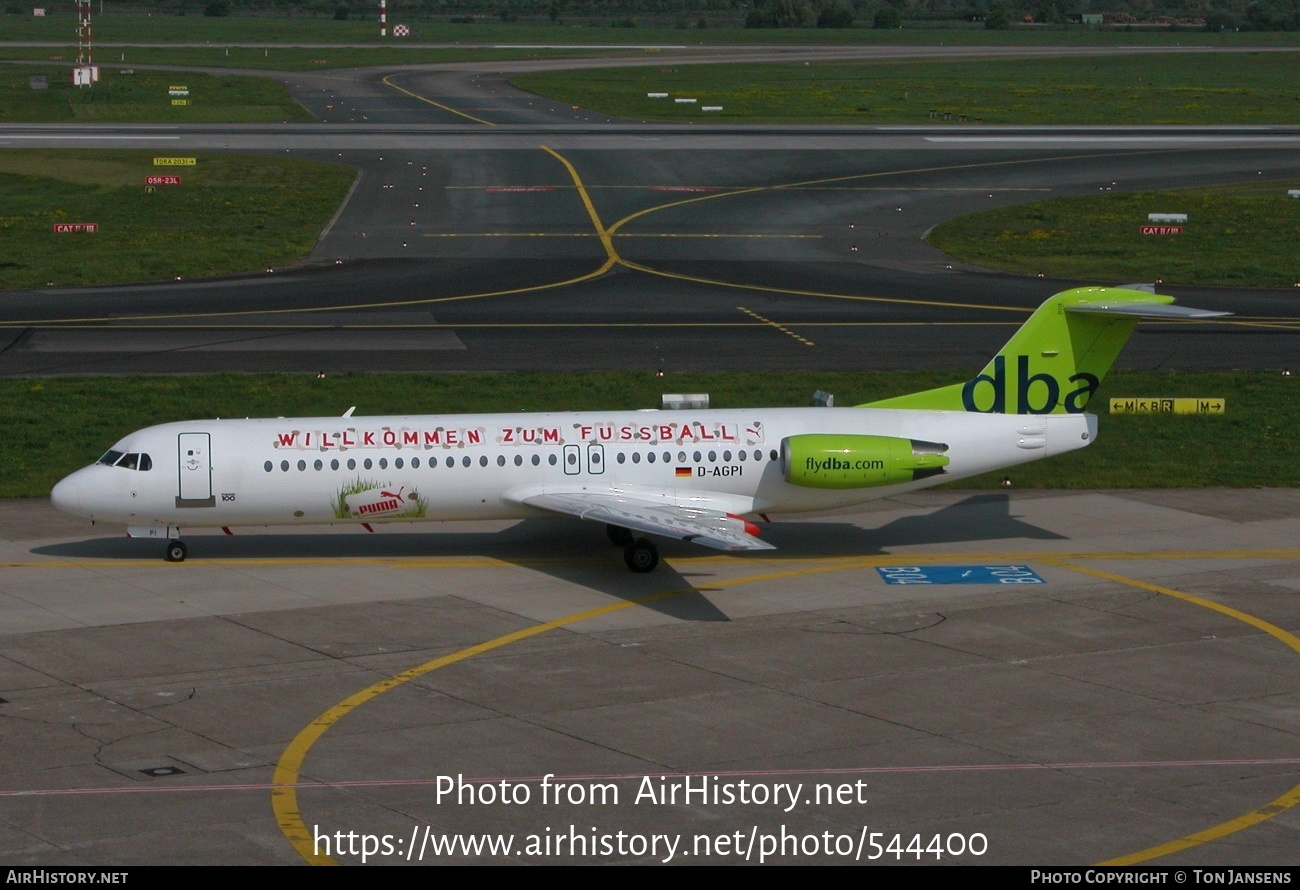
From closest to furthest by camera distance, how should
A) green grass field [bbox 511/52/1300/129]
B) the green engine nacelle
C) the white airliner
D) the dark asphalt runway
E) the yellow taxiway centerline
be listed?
the yellow taxiway centerline
the green engine nacelle
the white airliner
the dark asphalt runway
green grass field [bbox 511/52/1300/129]

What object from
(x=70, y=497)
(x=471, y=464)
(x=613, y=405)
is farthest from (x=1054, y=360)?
(x=70, y=497)

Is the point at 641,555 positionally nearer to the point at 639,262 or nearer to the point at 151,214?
the point at 639,262

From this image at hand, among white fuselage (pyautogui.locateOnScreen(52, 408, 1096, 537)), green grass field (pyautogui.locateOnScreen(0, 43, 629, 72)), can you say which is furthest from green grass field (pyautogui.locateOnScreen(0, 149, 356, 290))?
green grass field (pyautogui.locateOnScreen(0, 43, 629, 72))

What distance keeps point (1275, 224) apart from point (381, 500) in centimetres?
5365

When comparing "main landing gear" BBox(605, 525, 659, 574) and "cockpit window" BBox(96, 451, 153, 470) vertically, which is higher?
"cockpit window" BBox(96, 451, 153, 470)

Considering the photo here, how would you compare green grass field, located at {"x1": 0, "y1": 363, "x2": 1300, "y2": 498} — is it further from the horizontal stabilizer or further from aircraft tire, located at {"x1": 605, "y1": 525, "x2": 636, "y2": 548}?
aircraft tire, located at {"x1": 605, "y1": 525, "x2": 636, "y2": 548}

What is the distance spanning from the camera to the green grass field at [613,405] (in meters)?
39.6

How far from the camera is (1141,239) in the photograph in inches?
2704

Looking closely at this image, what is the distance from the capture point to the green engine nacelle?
31.7m

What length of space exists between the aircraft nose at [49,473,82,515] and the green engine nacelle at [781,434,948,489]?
14.4 m

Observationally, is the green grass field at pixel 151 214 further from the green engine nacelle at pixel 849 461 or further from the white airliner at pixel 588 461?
the green engine nacelle at pixel 849 461

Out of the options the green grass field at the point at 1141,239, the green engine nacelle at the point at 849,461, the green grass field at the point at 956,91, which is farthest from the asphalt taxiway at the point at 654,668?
the green grass field at the point at 956,91

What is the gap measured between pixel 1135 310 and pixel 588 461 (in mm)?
11780
